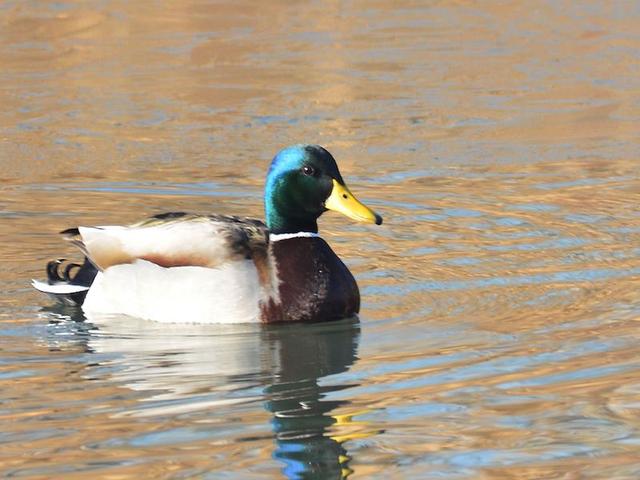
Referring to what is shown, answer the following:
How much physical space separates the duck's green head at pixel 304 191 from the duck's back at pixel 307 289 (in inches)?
7.4

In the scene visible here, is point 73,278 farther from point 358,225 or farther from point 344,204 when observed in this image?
point 358,225

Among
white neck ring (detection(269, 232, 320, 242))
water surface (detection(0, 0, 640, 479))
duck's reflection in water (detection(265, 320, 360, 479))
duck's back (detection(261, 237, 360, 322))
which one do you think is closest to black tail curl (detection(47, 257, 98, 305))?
water surface (detection(0, 0, 640, 479))

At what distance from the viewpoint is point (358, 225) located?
1072cm

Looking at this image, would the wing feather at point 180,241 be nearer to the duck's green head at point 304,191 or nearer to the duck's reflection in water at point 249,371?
the duck's green head at point 304,191

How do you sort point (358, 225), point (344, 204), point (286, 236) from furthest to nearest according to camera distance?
point (358, 225) → point (286, 236) → point (344, 204)

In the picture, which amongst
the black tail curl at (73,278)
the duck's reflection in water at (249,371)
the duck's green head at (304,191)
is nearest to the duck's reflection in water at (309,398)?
the duck's reflection in water at (249,371)

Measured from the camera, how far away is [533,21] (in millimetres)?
16734

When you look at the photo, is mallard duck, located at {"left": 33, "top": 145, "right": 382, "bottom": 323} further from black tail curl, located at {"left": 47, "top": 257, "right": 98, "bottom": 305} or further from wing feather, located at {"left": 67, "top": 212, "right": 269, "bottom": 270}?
black tail curl, located at {"left": 47, "top": 257, "right": 98, "bottom": 305}

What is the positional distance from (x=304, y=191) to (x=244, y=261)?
0.52m

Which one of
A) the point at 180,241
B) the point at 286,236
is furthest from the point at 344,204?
the point at 180,241

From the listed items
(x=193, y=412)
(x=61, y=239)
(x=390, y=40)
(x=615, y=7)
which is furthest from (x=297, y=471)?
(x=615, y=7)

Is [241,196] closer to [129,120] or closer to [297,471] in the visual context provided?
[129,120]

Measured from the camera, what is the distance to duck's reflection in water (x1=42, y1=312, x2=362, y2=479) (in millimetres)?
6254

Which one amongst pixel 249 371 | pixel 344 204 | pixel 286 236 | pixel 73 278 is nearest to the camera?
pixel 249 371
